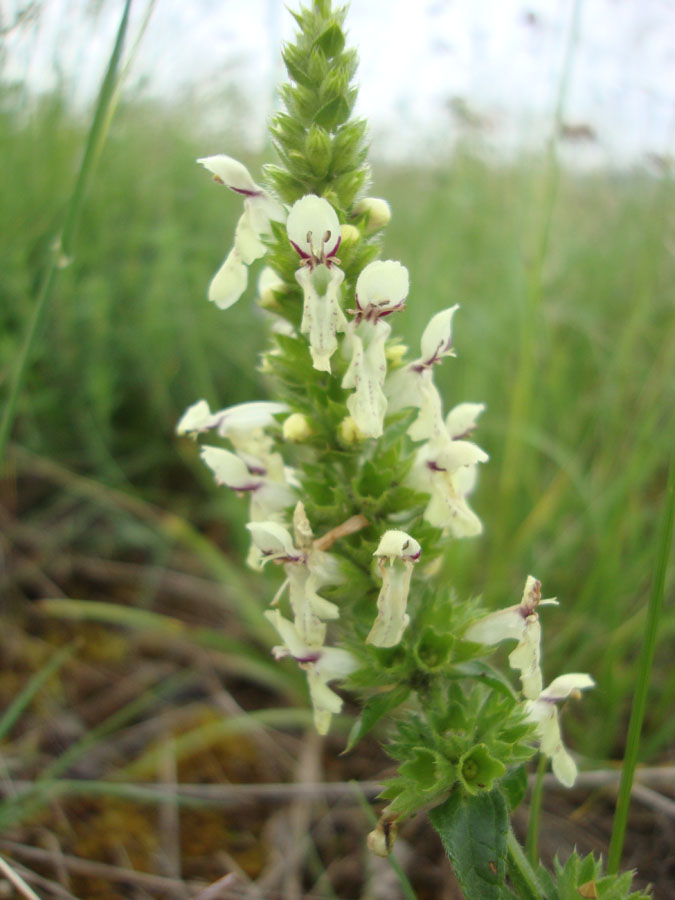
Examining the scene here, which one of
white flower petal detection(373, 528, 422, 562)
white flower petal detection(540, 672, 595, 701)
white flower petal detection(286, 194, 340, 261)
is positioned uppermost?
white flower petal detection(286, 194, 340, 261)

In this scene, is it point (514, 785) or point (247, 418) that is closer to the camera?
point (514, 785)

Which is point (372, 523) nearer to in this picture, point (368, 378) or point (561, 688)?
point (368, 378)

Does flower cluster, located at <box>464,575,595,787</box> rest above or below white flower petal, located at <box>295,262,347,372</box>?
below

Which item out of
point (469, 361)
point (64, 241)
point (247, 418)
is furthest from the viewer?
point (469, 361)

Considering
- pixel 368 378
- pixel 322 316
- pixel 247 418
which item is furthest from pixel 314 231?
pixel 247 418

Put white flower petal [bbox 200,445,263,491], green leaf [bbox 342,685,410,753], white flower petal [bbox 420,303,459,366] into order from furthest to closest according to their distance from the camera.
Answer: white flower petal [bbox 200,445,263,491]
white flower petal [bbox 420,303,459,366]
green leaf [bbox 342,685,410,753]

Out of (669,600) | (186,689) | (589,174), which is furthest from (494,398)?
(589,174)

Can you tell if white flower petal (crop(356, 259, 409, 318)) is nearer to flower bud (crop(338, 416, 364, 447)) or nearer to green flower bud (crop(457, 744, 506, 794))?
flower bud (crop(338, 416, 364, 447))

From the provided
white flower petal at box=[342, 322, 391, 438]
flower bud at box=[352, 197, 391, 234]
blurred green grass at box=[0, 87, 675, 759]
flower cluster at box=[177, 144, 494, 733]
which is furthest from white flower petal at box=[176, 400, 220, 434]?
blurred green grass at box=[0, 87, 675, 759]
